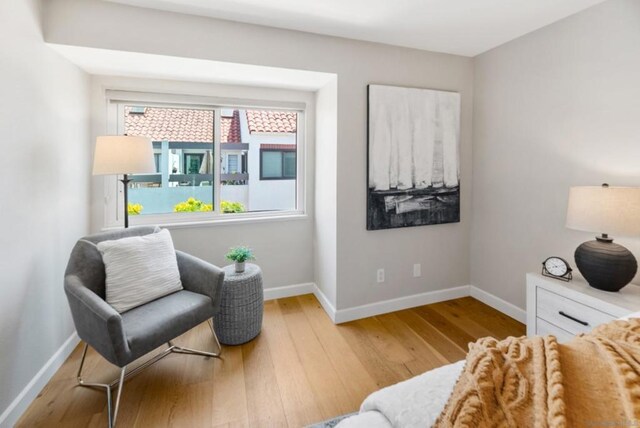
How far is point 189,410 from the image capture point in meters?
1.64

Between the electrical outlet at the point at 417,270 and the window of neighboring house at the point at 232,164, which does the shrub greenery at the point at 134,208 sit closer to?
the window of neighboring house at the point at 232,164

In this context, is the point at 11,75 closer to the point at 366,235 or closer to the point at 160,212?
the point at 160,212

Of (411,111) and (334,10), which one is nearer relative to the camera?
(334,10)

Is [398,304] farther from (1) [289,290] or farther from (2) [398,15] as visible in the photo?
(2) [398,15]

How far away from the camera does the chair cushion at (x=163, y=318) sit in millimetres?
1590

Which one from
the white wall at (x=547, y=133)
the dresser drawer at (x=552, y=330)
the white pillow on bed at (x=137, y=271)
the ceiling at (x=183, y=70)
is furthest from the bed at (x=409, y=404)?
the ceiling at (x=183, y=70)

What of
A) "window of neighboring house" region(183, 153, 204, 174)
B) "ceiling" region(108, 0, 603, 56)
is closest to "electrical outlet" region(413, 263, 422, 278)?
"ceiling" region(108, 0, 603, 56)

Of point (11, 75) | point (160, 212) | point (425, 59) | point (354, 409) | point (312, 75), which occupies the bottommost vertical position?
point (354, 409)

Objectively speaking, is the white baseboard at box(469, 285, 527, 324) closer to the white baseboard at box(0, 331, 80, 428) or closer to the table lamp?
the table lamp

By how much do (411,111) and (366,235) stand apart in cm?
115

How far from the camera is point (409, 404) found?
750mm

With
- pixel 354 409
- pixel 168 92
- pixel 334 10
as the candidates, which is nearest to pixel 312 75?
pixel 334 10

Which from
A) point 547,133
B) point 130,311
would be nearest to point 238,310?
point 130,311

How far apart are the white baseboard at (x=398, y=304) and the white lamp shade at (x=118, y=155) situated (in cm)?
191
